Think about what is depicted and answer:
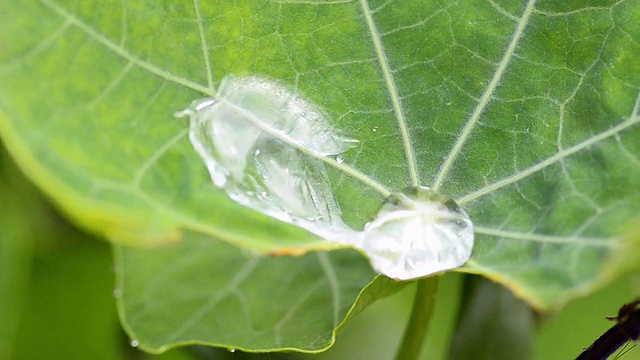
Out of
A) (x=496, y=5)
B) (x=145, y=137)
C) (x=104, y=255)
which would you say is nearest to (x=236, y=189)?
(x=145, y=137)

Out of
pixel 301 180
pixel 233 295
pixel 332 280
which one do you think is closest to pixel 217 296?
pixel 233 295

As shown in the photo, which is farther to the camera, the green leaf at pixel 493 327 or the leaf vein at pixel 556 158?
the green leaf at pixel 493 327

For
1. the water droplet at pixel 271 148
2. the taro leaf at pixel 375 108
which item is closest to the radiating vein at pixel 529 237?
the taro leaf at pixel 375 108

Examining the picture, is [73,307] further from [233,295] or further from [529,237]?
[529,237]

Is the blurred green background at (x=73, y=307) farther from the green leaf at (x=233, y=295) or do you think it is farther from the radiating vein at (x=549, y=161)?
the radiating vein at (x=549, y=161)

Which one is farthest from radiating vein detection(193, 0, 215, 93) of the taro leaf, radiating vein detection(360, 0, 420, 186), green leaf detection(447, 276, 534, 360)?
green leaf detection(447, 276, 534, 360)
